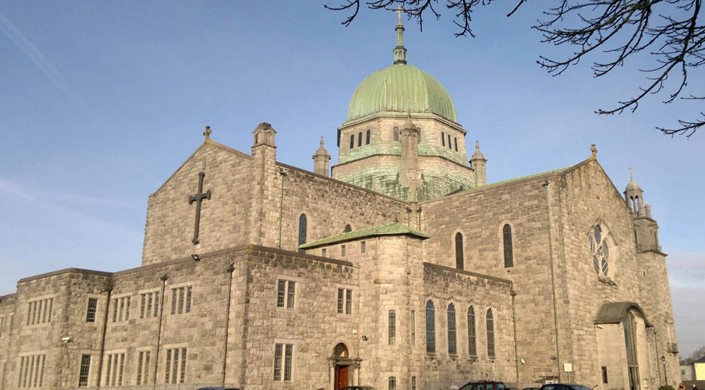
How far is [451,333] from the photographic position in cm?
3522

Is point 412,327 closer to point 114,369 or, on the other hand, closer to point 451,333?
point 451,333

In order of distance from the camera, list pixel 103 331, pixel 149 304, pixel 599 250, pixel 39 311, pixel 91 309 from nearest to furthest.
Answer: pixel 149 304 → pixel 103 331 → pixel 91 309 → pixel 39 311 → pixel 599 250

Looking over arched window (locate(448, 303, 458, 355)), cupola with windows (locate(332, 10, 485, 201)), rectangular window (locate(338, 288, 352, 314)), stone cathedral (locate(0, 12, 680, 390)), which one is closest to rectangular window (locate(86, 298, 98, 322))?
stone cathedral (locate(0, 12, 680, 390))

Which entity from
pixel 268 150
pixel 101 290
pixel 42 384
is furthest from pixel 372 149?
pixel 42 384

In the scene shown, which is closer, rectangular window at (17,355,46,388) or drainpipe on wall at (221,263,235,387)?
drainpipe on wall at (221,263,235,387)

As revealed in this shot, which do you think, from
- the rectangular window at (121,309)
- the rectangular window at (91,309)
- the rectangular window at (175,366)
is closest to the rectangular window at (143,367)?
the rectangular window at (175,366)

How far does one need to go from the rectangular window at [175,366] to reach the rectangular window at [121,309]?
14.3 ft

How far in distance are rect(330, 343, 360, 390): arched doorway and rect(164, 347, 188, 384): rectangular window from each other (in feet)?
21.6

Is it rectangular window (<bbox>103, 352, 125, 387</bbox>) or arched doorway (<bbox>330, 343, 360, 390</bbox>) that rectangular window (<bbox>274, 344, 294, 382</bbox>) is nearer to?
arched doorway (<bbox>330, 343, 360, 390</bbox>)

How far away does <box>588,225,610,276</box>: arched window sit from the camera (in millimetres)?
41406

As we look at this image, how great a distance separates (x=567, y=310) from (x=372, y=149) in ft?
64.2

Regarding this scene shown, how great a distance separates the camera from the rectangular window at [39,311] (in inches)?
1357

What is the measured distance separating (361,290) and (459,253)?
11.8 meters

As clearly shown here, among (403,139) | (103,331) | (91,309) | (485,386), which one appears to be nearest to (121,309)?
(103,331)
